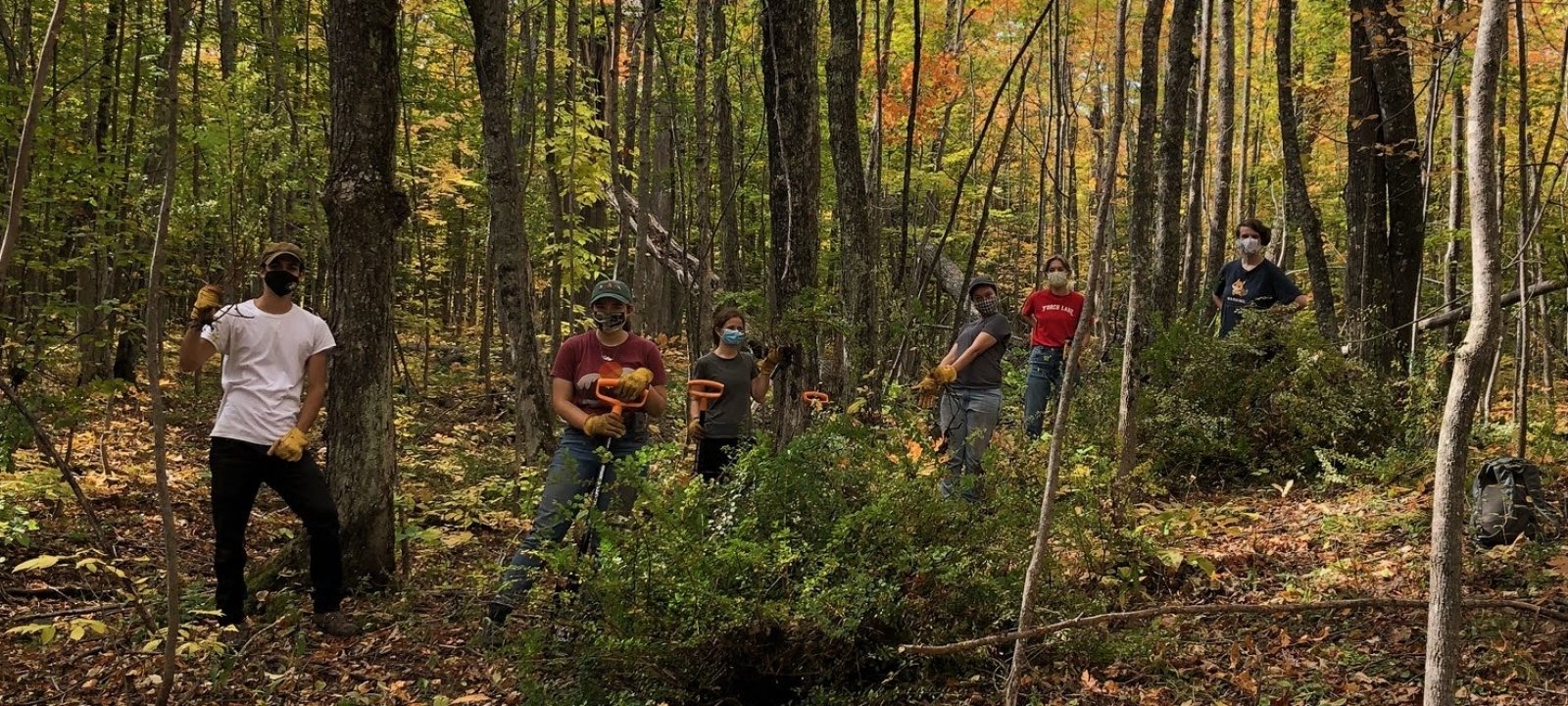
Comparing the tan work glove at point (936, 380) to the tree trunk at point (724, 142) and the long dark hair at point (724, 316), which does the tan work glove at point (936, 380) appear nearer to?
the long dark hair at point (724, 316)

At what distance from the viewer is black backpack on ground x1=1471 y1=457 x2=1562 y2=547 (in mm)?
4668

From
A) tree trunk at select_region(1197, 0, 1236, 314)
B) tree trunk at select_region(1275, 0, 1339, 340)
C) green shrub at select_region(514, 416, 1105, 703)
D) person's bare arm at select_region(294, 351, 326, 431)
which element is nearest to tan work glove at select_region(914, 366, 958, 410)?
green shrub at select_region(514, 416, 1105, 703)

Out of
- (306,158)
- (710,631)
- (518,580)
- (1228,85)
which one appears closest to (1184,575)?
(710,631)

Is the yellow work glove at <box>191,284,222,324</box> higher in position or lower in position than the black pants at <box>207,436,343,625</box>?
higher

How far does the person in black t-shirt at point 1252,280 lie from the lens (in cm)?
749

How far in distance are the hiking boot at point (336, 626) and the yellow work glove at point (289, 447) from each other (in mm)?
872

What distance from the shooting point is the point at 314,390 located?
15.5ft

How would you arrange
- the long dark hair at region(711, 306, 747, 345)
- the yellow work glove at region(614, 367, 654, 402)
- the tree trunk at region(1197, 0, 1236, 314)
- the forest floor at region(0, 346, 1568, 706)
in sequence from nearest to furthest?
the forest floor at region(0, 346, 1568, 706) → the yellow work glove at region(614, 367, 654, 402) → the long dark hair at region(711, 306, 747, 345) → the tree trunk at region(1197, 0, 1236, 314)

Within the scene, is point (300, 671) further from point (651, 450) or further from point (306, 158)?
point (306, 158)

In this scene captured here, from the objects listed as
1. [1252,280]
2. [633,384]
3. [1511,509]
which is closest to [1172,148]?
[1252,280]

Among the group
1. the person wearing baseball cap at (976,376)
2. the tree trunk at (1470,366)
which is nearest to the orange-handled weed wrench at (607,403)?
the person wearing baseball cap at (976,376)

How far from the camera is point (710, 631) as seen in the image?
3.69m

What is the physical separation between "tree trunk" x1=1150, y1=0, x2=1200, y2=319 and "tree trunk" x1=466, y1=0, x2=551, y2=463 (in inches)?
216

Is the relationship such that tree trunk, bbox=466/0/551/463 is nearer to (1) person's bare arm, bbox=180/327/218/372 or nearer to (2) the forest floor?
(2) the forest floor
